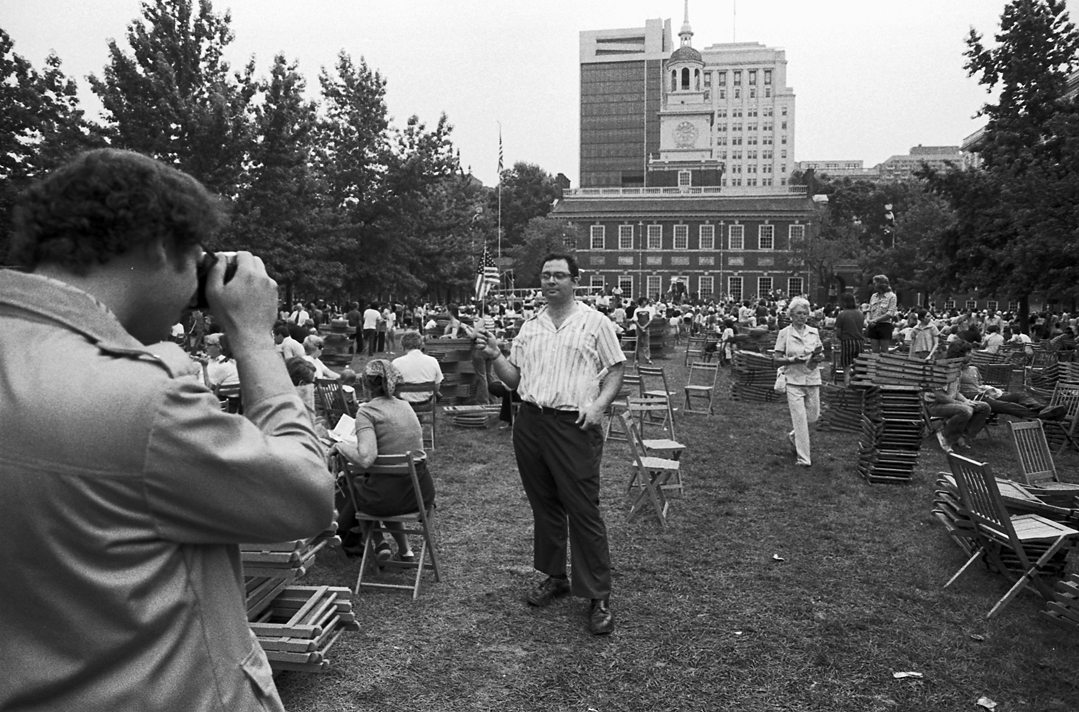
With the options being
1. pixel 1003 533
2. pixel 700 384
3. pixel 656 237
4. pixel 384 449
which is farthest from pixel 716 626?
pixel 656 237

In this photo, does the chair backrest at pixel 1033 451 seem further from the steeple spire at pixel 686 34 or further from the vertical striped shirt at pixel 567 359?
the steeple spire at pixel 686 34

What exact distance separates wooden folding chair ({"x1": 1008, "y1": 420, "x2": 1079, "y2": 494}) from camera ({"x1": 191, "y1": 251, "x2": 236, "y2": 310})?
6.88m

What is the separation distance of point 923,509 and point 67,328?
778cm

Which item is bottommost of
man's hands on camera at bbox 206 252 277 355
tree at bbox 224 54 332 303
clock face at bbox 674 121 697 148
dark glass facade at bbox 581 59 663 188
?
man's hands on camera at bbox 206 252 277 355

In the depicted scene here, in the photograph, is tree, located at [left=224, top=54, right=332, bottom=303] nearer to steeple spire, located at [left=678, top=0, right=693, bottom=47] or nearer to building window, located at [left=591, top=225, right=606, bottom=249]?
building window, located at [left=591, top=225, right=606, bottom=249]

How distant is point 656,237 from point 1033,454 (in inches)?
2822

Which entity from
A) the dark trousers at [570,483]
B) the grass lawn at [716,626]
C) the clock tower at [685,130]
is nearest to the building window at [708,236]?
the clock tower at [685,130]

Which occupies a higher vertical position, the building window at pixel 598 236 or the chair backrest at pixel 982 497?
the building window at pixel 598 236

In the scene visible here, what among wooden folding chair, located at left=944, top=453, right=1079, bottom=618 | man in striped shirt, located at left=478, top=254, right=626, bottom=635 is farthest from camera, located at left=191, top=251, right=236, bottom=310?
wooden folding chair, located at left=944, top=453, right=1079, bottom=618

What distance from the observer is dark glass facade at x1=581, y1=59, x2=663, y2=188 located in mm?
128750

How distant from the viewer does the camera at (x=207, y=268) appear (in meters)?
1.29

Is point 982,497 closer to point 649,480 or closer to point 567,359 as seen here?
point 649,480

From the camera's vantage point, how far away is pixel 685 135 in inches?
3526

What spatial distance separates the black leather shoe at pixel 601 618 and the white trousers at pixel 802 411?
4965 mm
